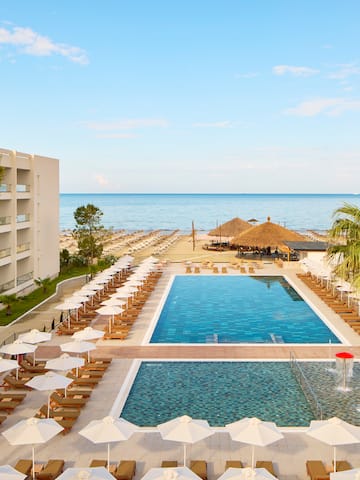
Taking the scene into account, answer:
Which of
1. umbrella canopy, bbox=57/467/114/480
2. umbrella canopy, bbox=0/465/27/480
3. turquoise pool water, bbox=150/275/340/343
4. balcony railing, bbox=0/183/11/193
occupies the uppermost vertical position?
balcony railing, bbox=0/183/11/193

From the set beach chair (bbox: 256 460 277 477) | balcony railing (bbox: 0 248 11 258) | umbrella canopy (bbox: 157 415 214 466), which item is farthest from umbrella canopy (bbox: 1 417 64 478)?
balcony railing (bbox: 0 248 11 258)

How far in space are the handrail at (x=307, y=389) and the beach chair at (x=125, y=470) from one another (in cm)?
449

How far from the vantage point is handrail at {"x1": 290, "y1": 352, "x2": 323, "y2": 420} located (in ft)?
38.0

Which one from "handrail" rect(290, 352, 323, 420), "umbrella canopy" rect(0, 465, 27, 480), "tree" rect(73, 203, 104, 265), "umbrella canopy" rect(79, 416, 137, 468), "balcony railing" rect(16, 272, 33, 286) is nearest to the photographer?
"umbrella canopy" rect(0, 465, 27, 480)

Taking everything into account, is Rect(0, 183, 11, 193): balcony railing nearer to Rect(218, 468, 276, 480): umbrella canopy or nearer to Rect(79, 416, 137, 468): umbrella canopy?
Rect(79, 416, 137, 468): umbrella canopy

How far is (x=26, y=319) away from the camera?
21031 millimetres

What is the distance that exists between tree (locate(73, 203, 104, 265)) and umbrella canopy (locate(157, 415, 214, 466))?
2620 centimetres

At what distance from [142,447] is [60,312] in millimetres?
13292

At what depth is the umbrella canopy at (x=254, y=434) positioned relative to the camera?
28.1 ft

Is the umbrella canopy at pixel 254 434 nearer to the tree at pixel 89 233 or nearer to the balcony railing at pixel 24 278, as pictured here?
the balcony railing at pixel 24 278

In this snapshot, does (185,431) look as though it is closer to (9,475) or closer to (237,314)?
(9,475)

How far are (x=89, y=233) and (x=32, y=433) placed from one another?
27.7m

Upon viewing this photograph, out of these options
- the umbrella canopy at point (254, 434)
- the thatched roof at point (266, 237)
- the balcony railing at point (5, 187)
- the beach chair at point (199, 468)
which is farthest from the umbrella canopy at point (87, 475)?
the thatched roof at point (266, 237)

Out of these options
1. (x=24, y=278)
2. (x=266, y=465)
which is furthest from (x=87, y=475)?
(x=24, y=278)
